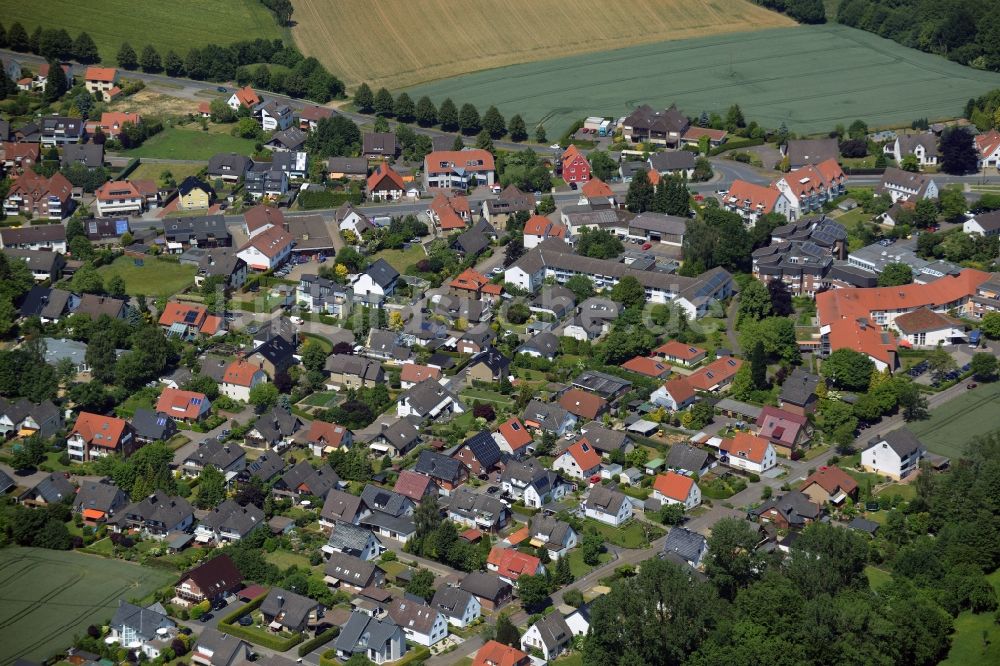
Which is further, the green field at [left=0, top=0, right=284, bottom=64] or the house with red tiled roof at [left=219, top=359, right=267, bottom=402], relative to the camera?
the green field at [left=0, top=0, right=284, bottom=64]

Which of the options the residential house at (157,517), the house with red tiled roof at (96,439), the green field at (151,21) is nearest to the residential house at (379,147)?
the green field at (151,21)

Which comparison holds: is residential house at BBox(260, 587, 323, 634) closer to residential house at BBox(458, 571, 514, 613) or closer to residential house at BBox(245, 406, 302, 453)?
residential house at BBox(458, 571, 514, 613)

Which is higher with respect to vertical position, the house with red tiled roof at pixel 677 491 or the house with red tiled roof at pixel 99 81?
the house with red tiled roof at pixel 99 81

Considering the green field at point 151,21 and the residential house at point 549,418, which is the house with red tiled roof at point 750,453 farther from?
the green field at point 151,21

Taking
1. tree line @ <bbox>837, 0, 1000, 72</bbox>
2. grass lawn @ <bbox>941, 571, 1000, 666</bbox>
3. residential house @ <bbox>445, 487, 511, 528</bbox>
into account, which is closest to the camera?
grass lawn @ <bbox>941, 571, 1000, 666</bbox>

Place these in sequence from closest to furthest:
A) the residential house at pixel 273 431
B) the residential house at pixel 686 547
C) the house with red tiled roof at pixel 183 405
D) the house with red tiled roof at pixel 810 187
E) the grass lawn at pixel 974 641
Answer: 1. the grass lawn at pixel 974 641
2. the residential house at pixel 686 547
3. the residential house at pixel 273 431
4. the house with red tiled roof at pixel 183 405
5. the house with red tiled roof at pixel 810 187

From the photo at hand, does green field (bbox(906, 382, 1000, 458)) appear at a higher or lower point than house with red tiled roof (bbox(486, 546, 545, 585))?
lower

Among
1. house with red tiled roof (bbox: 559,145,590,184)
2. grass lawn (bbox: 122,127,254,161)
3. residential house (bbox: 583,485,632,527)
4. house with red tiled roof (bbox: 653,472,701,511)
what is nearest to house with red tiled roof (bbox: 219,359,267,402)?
residential house (bbox: 583,485,632,527)
